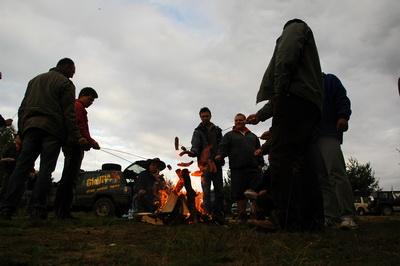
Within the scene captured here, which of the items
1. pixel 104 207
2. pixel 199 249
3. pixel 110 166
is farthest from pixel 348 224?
pixel 110 166

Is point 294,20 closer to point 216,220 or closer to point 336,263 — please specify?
point 336,263

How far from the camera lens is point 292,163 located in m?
4.14

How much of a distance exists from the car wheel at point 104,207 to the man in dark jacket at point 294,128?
35.7 feet

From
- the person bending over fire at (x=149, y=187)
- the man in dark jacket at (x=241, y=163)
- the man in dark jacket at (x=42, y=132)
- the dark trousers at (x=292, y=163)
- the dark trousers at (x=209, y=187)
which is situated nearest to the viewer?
the dark trousers at (x=292, y=163)

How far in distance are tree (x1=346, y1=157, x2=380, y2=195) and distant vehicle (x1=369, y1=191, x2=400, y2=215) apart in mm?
22159

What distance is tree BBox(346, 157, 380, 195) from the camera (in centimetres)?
5888

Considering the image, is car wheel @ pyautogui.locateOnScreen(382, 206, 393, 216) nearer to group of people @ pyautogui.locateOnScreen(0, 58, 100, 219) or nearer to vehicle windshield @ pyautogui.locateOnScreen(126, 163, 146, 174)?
vehicle windshield @ pyautogui.locateOnScreen(126, 163, 146, 174)

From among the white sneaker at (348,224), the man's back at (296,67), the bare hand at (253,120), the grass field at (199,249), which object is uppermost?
the man's back at (296,67)

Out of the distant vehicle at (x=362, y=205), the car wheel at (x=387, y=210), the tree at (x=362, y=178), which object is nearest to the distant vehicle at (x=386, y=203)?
the car wheel at (x=387, y=210)

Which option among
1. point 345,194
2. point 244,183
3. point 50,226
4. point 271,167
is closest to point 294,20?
point 271,167

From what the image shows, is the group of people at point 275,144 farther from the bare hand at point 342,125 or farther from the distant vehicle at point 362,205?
the distant vehicle at point 362,205

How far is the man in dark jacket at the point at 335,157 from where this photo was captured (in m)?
5.24

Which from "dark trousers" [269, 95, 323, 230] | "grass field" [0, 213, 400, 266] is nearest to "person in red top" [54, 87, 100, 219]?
"grass field" [0, 213, 400, 266]

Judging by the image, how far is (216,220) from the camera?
6395mm
